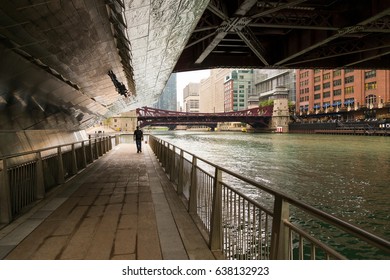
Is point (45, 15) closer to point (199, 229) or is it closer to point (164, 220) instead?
point (164, 220)

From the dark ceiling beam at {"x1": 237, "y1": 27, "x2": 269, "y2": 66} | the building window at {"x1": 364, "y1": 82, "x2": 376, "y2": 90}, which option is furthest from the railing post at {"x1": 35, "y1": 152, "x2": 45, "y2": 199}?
the building window at {"x1": 364, "y1": 82, "x2": 376, "y2": 90}

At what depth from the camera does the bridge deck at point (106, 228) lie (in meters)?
4.66

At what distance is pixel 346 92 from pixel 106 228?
106729mm

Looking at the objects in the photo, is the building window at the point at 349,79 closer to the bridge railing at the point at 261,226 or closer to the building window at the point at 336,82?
the building window at the point at 336,82

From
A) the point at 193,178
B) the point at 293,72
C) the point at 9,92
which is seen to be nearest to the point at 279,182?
the point at 193,178

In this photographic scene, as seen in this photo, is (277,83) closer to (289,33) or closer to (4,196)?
A: (289,33)

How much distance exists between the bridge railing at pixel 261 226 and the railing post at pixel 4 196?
141 inches

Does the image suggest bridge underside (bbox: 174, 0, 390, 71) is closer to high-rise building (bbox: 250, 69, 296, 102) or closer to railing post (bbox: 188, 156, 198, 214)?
railing post (bbox: 188, 156, 198, 214)

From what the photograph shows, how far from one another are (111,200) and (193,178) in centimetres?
260

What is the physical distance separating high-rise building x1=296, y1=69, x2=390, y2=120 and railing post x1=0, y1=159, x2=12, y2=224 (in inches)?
3073

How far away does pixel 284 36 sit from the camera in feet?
70.9

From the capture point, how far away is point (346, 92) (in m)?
98.6

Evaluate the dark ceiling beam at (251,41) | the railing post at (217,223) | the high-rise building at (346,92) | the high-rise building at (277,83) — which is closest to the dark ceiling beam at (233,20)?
the dark ceiling beam at (251,41)

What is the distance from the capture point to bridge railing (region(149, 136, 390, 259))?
8.00 ft
